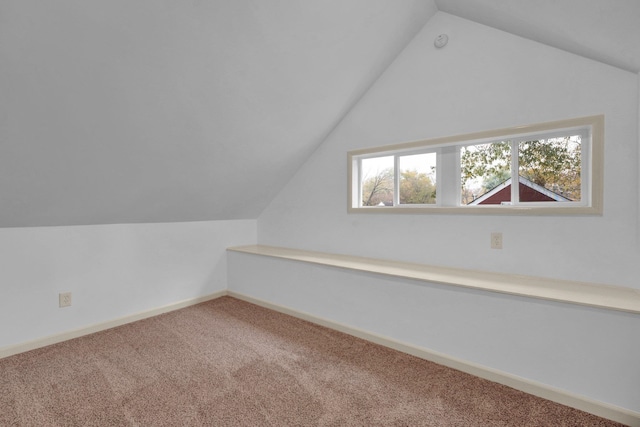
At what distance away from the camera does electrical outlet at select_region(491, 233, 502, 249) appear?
2262 mm

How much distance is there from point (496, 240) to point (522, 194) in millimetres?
408

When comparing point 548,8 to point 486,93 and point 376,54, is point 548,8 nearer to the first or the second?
point 486,93

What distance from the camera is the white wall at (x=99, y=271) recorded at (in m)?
2.25

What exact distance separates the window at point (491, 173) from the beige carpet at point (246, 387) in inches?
47.6

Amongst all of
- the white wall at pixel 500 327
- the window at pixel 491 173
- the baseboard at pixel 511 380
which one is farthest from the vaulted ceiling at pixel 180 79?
the baseboard at pixel 511 380

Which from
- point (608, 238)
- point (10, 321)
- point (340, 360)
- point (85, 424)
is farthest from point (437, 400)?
point (10, 321)

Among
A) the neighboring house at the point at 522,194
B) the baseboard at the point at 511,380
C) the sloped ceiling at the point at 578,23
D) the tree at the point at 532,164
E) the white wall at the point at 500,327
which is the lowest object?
the baseboard at the point at 511,380

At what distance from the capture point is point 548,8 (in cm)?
168

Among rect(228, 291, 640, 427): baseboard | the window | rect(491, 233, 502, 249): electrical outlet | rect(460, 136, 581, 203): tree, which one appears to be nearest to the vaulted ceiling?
the window

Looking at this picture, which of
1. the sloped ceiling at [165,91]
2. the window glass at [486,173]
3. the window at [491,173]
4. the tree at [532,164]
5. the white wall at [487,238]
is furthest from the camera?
the window glass at [486,173]

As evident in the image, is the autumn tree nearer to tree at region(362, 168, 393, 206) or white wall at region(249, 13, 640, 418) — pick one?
tree at region(362, 168, 393, 206)

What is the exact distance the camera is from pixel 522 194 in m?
2.33

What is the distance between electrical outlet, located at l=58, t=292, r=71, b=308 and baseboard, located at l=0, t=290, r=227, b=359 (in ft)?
0.72

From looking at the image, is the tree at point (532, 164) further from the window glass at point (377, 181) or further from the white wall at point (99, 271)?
the white wall at point (99, 271)
